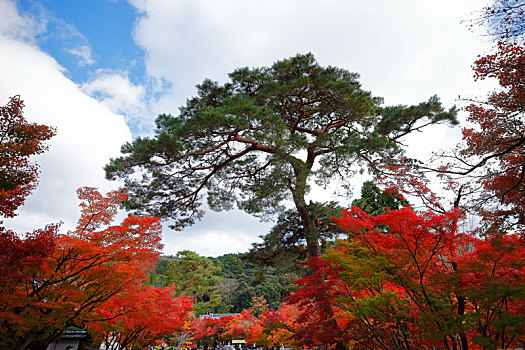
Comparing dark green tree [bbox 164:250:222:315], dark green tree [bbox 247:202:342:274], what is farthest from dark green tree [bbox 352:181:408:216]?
dark green tree [bbox 164:250:222:315]

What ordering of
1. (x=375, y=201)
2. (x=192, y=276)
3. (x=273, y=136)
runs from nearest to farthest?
1. (x=273, y=136)
2. (x=375, y=201)
3. (x=192, y=276)

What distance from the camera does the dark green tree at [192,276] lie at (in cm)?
2545

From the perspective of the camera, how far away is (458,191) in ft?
20.1

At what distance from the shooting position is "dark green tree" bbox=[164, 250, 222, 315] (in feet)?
83.5

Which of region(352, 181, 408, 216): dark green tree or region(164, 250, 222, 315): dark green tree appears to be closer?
region(352, 181, 408, 216): dark green tree

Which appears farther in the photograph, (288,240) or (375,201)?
(375,201)

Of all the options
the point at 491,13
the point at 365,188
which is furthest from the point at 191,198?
the point at 365,188

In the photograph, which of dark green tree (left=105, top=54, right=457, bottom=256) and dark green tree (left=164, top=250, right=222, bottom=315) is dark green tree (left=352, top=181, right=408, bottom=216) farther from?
dark green tree (left=164, top=250, right=222, bottom=315)

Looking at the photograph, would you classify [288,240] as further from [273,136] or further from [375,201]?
[375,201]

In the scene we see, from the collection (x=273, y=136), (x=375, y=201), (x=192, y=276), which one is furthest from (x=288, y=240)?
(x=192, y=276)

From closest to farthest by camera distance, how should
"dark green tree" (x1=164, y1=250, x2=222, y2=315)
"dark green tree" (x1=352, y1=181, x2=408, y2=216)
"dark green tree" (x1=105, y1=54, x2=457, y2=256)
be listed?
"dark green tree" (x1=105, y1=54, x2=457, y2=256)
"dark green tree" (x1=352, y1=181, x2=408, y2=216)
"dark green tree" (x1=164, y1=250, x2=222, y2=315)

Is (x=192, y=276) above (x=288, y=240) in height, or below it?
above

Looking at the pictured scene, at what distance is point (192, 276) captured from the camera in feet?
85.2

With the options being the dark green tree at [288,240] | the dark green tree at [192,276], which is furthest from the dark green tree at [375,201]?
the dark green tree at [192,276]
